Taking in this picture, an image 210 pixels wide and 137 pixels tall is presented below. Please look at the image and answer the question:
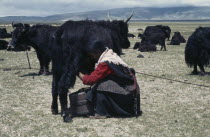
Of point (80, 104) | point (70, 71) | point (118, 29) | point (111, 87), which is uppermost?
point (118, 29)

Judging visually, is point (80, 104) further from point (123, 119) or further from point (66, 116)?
point (123, 119)

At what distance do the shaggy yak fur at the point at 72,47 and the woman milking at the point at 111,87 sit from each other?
0.14 m

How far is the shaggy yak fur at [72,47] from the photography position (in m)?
5.26

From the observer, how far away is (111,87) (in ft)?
18.2

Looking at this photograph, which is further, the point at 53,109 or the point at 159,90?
the point at 159,90

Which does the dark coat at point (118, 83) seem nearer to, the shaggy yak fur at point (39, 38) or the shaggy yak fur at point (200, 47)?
the shaggy yak fur at point (200, 47)

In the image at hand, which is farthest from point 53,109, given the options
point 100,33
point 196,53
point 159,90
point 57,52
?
point 196,53

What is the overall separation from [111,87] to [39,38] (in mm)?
6113

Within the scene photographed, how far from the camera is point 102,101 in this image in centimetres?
560

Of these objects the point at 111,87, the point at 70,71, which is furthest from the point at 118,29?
the point at 70,71

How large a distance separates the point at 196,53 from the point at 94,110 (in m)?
5.62

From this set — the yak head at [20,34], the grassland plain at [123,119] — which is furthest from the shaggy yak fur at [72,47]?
the yak head at [20,34]

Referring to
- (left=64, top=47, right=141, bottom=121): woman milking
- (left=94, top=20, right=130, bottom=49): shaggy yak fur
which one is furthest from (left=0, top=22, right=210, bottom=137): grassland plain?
(left=94, top=20, right=130, bottom=49): shaggy yak fur

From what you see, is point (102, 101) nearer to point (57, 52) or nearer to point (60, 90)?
point (60, 90)
